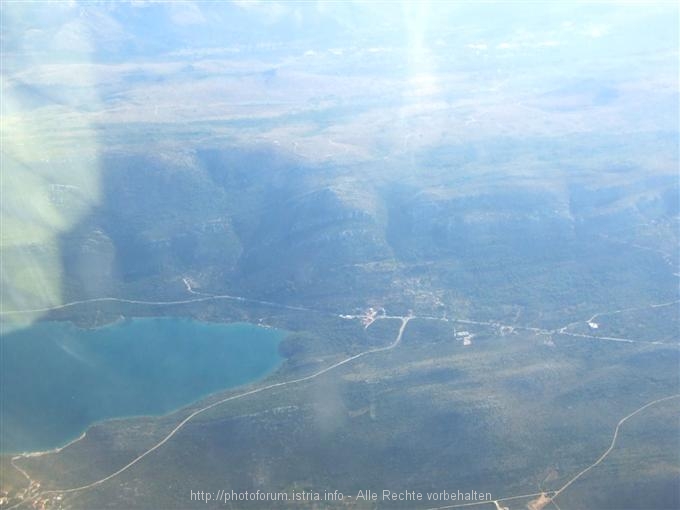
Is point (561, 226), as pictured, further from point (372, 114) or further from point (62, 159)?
point (62, 159)

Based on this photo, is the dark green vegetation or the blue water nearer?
the dark green vegetation

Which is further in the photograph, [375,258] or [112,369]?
[375,258]

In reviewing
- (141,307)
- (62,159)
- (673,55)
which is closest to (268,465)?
(141,307)

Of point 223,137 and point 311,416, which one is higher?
point 223,137

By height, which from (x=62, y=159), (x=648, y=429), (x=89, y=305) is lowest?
(x=648, y=429)

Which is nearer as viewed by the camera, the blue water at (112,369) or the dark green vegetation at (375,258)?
the dark green vegetation at (375,258)

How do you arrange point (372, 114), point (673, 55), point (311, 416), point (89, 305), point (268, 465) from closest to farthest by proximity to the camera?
point (268, 465)
point (311, 416)
point (89, 305)
point (372, 114)
point (673, 55)

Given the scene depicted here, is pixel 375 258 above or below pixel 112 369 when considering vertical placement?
above

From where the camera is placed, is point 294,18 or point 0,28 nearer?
point 0,28
